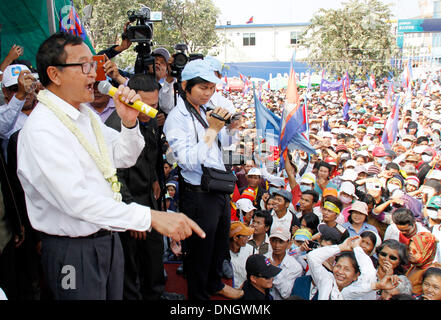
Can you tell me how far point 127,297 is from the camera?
238cm

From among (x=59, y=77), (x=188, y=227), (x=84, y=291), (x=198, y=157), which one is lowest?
(x=84, y=291)

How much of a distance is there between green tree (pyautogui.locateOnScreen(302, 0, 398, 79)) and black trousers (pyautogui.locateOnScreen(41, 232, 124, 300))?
2714cm

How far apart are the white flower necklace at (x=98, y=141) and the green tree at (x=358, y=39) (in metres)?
26.9

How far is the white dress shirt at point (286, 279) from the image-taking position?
11.2 ft

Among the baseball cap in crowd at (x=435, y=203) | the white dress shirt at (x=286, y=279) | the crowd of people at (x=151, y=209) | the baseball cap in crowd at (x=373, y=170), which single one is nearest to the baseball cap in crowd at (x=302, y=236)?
the crowd of people at (x=151, y=209)

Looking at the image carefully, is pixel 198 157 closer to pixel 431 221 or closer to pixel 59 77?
pixel 59 77

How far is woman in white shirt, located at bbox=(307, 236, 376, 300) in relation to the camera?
2.96m

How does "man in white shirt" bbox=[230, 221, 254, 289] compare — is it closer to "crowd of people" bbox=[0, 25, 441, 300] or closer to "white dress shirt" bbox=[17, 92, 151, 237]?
"crowd of people" bbox=[0, 25, 441, 300]

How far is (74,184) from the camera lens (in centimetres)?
147

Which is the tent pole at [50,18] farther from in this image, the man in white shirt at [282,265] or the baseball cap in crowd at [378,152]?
the baseball cap in crowd at [378,152]

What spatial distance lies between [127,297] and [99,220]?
3.50 ft

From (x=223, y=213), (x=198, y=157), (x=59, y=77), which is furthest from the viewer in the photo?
(x=223, y=213)

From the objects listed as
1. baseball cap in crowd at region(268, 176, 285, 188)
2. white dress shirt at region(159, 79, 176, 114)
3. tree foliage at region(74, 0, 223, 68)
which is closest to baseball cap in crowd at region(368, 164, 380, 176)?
Result: baseball cap in crowd at region(268, 176, 285, 188)

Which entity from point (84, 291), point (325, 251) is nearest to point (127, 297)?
point (84, 291)
